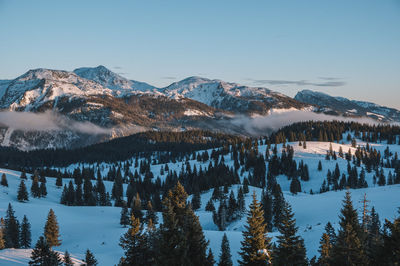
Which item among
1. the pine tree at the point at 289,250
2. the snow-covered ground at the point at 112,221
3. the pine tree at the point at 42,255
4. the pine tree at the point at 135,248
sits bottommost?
the snow-covered ground at the point at 112,221

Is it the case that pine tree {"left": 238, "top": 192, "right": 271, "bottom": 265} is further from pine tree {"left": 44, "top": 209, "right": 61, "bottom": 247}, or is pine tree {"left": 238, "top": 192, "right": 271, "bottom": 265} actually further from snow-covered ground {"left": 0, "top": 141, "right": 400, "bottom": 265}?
pine tree {"left": 44, "top": 209, "right": 61, "bottom": 247}

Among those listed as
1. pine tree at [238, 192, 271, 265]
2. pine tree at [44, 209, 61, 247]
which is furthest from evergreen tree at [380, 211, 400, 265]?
pine tree at [44, 209, 61, 247]

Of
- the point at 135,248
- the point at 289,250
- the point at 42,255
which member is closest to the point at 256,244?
the point at 289,250

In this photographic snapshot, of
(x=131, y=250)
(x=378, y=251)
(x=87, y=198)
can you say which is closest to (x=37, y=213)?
(x=87, y=198)

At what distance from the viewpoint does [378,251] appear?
69.3 feet

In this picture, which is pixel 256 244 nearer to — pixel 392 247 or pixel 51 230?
pixel 392 247

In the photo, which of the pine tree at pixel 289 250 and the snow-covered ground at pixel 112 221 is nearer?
the pine tree at pixel 289 250

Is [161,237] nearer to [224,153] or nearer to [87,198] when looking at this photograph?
[87,198]

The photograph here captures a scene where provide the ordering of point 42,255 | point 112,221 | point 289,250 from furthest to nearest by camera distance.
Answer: point 112,221
point 42,255
point 289,250

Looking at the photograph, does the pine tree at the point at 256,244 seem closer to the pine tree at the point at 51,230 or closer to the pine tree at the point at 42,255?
the pine tree at the point at 42,255

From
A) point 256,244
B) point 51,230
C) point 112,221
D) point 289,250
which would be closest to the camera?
point 289,250

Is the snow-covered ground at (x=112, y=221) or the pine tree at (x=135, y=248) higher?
the pine tree at (x=135, y=248)

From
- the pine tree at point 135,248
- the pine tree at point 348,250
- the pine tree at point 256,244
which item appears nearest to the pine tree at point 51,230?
the pine tree at point 135,248

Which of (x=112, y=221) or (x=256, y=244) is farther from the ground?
(x=256, y=244)
